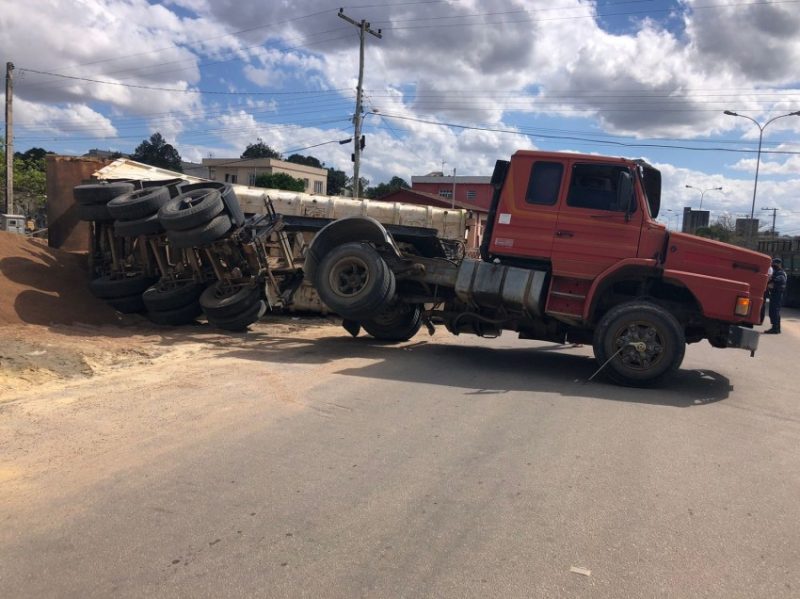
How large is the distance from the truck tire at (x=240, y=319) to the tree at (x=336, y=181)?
7564cm

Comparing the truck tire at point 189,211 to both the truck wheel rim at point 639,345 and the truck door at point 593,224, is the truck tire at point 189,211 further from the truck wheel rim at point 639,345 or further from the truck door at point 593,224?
the truck wheel rim at point 639,345

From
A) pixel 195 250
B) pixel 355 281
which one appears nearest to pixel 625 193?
pixel 355 281

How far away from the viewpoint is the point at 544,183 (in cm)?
855

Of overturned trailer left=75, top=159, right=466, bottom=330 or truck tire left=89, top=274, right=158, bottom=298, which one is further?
truck tire left=89, top=274, right=158, bottom=298

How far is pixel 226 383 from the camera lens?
24.0 ft

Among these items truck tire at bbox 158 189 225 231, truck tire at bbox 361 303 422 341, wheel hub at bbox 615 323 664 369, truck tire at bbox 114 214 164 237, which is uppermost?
truck tire at bbox 158 189 225 231

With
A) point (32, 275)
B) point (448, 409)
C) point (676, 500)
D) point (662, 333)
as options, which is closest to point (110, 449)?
point (448, 409)

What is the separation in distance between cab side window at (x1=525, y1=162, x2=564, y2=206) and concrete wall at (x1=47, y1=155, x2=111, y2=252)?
35.9 feet

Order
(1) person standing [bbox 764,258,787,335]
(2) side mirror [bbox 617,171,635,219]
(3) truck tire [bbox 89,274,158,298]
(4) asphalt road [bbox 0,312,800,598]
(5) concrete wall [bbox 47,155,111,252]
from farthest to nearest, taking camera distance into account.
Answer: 1. (1) person standing [bbox 764,258,787,335]
2. (5) concrete wall [bbox 47,155,111,252]
3. (3) truck tire [bbox 89,274,158,298]
4. (2) side mirror [bbox 617,171,635,219]
5. (4) asphalt road [bbox 0,312,800,598]

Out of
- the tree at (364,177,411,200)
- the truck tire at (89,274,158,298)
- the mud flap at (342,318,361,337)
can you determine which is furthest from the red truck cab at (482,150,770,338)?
the tree at (364,177,411,200)

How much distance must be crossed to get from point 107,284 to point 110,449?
688cm

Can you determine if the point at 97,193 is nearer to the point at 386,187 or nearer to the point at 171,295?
the point at 171,295

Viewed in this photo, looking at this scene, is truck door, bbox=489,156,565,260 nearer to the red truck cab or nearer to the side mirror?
the red truck cab

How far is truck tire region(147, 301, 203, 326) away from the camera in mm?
10891
